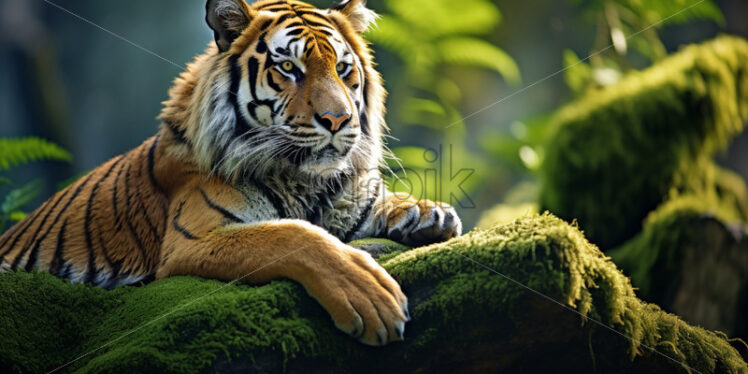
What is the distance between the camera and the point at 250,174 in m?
2.09

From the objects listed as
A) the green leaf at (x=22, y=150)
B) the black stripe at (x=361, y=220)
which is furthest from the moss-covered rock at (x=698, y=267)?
the green leaf at (x=22, y=150)

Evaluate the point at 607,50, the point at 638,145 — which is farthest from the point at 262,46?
the point at 607,50

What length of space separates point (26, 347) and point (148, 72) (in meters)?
5.22

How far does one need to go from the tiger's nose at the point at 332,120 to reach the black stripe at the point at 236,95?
1.07ft

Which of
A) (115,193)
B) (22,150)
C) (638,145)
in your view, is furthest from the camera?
(638,145)

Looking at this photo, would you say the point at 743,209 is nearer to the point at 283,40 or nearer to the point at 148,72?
the point at 283,40

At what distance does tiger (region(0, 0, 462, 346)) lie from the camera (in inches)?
76.9

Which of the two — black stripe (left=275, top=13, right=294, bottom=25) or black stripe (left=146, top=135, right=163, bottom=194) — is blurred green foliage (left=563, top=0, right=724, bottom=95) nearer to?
black stripe (left=275, top=13, right=294, bottom=25)

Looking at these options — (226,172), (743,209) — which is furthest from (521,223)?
(743,209)

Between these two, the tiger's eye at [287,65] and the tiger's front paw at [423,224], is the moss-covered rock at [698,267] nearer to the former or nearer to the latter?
the tiger's front paw at [423,224]

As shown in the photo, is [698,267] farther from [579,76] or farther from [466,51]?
[466,51]

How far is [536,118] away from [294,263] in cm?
455

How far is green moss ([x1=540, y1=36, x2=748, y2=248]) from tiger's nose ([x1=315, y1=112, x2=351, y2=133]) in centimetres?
264

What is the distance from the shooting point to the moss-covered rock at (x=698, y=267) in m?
3.31
